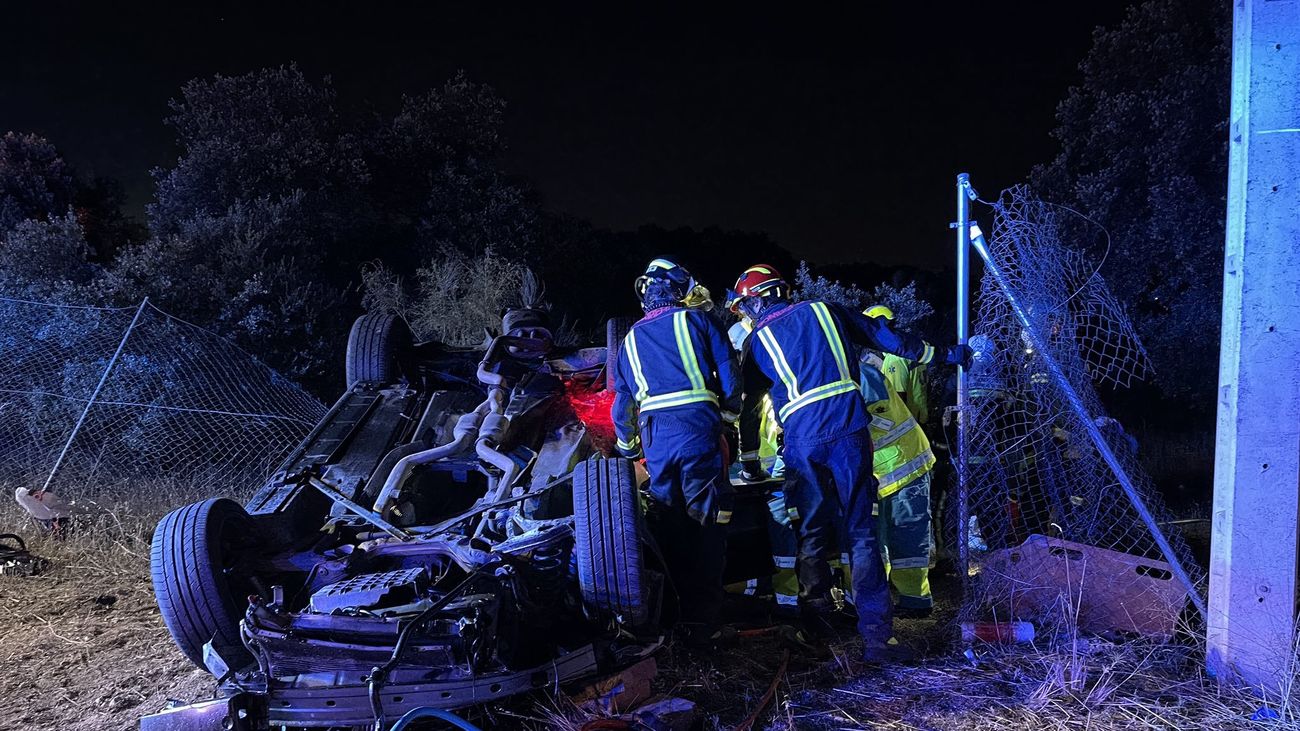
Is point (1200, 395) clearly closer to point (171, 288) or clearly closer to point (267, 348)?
point (267, 348)

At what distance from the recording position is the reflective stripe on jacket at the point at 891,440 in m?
4.53

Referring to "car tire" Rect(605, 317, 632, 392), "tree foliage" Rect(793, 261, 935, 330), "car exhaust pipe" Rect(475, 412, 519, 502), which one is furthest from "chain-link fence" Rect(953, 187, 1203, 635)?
"tree foliage" Rect(793, 261, 935, 330)

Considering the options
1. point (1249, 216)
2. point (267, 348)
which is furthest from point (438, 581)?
point (267, 348)

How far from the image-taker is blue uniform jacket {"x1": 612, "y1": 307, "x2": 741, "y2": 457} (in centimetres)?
423

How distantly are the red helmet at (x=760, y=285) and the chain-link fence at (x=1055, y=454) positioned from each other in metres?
1.08

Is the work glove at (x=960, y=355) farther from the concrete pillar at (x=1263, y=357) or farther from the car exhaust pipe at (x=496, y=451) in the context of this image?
the car exhaust pipe at (x=496, y=451)

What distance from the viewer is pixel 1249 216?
3.16 meters

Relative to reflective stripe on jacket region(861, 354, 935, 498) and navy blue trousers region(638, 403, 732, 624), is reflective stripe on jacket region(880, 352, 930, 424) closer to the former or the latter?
reflective stripe on jacket region(861, 354, 935, 498)

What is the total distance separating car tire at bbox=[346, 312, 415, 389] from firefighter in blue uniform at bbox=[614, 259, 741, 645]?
199 cm

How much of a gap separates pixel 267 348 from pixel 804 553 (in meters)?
8.77

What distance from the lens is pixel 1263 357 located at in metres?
3.15

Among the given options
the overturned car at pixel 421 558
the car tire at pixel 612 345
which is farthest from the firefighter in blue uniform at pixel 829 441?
the car tire at pixel 612 345

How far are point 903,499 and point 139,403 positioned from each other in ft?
23.0

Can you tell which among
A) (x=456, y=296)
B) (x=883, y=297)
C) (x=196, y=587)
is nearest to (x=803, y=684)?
(x=196, y=587)
